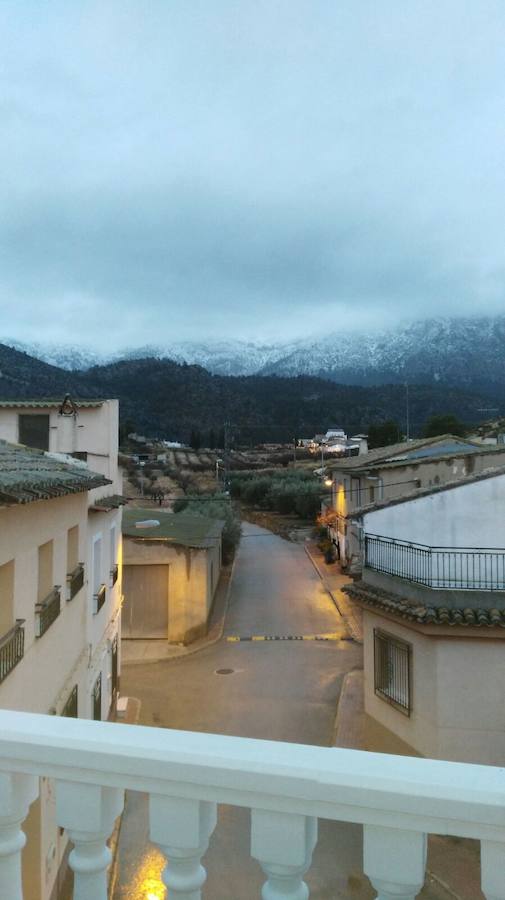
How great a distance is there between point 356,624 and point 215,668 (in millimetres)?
5884

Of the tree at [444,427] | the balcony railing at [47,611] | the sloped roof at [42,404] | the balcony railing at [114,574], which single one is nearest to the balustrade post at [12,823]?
the balcony railing at [47,611]

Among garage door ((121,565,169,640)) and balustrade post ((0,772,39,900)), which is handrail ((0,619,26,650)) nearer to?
balustrade post ((0,772,39,900))

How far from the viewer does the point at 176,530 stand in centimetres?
2017

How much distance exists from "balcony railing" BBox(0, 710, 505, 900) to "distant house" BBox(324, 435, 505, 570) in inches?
412

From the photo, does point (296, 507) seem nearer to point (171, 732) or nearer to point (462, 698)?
point (462, 698)

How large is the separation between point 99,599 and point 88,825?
9025 millimetres

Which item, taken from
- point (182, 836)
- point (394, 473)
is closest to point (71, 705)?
point (182, 836)

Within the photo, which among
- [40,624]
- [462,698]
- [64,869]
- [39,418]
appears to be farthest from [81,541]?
[462,698]

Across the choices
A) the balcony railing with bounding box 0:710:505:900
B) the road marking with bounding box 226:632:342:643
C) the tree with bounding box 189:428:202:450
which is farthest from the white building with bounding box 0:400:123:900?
the tree with bounding box 189:428:202:450

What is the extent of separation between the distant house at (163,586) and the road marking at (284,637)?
3.78ft

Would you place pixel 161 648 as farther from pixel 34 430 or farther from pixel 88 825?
pixel 88 825

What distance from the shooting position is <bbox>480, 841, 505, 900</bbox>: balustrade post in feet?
4.16

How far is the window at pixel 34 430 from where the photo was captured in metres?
12.9

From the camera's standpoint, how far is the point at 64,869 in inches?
269
